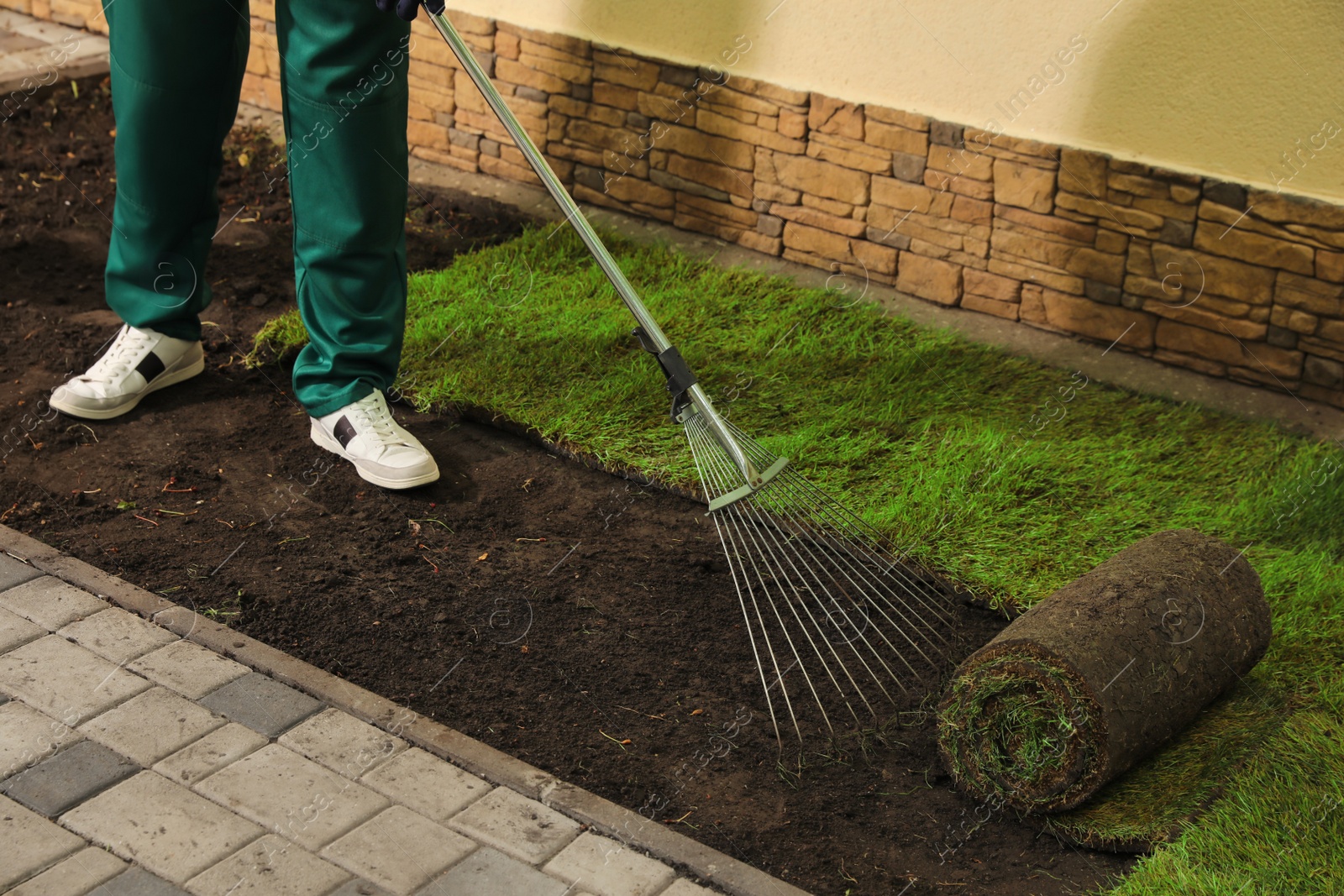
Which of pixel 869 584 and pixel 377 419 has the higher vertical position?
pixel 377 419

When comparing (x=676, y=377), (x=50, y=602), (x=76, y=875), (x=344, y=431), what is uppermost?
(x=676, y=377)

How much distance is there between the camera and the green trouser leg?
12.5ft

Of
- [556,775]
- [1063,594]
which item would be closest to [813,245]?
[1063,594]

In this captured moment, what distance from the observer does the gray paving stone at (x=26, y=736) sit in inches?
108

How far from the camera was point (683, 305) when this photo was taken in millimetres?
5105

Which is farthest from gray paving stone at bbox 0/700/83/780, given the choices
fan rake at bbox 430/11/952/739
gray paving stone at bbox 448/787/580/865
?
fan rake at bbox 430/11/952/739

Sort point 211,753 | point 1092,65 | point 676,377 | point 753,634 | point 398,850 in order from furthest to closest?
point 1092,65 < point 753,634 < point 676,377 < point 211,753 < point 398,850

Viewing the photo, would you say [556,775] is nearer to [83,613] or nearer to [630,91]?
[83,613]

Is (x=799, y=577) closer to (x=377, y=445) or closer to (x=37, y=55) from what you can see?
(x=377, y=445)

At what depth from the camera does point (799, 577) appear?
3471 millimetres

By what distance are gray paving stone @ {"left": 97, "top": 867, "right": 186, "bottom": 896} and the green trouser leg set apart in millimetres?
2297

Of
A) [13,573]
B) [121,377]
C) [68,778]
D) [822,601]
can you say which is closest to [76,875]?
[68,778]

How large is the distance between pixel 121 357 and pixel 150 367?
96 mm

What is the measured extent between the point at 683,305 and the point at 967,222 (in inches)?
45.0
